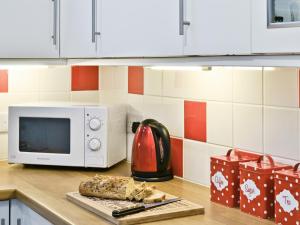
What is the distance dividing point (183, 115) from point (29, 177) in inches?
27.6

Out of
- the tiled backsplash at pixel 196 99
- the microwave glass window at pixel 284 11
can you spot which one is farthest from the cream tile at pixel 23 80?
the microwave glass window at pixel 284 11

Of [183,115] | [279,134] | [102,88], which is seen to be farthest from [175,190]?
[102,88]

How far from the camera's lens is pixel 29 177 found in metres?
2.46

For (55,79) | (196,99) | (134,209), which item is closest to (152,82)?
(196,99)

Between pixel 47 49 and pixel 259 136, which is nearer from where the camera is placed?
pixel 259 136

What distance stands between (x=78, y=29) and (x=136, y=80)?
20.7 inches

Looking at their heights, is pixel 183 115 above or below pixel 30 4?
below

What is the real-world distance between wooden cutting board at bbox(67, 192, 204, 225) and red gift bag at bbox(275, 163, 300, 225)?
28 centimetres

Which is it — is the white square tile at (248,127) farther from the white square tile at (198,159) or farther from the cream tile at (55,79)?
the cream tile at (55,79)

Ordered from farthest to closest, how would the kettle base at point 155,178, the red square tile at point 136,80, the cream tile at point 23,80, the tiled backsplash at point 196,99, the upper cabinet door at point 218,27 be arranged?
1. the cream tile at point 23,80
2. the red square tile at point 136,80
3. the kettle base at point 155,178
4. the tiled backsplash at point 196,99
5. the upper cabinet door at point 218,27

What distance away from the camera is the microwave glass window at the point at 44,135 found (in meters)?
2.59

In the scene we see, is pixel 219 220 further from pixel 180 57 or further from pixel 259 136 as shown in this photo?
pixel 180 57

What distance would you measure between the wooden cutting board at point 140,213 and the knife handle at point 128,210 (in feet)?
0.04

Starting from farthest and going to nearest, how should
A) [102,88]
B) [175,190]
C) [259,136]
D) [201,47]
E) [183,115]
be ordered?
[102,88] → [183,115] → [175,190] → [259,136] → [201,47]
